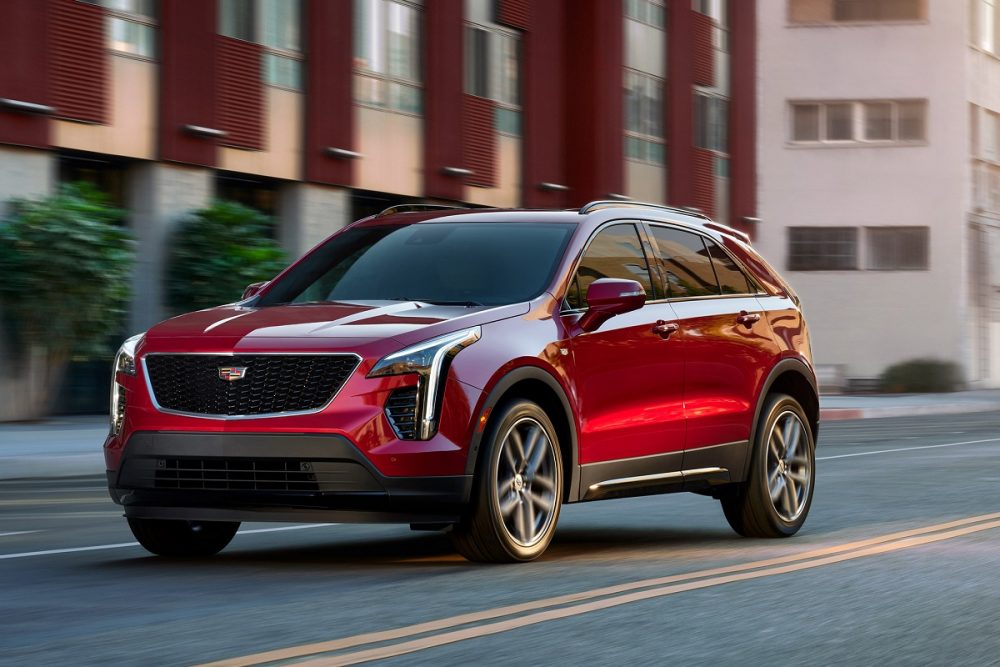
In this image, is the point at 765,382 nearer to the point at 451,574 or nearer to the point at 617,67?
the point at 451,574

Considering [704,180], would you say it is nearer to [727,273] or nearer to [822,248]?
[822,248]

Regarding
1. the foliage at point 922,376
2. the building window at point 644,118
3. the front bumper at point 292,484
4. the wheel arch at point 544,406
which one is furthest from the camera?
the foliage at point 922,376

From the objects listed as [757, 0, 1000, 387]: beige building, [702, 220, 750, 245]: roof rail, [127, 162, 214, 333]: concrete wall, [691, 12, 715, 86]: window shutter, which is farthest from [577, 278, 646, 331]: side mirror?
[757, 0, 1000, 387]: beige building

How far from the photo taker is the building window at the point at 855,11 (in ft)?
176

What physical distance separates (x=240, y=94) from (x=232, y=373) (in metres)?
18.2

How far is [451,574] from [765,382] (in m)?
2.93

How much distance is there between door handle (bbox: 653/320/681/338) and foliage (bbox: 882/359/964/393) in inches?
1589

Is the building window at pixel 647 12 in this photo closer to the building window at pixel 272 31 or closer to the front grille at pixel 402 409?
the building window at pixel 272 31

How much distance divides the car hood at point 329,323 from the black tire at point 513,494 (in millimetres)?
483

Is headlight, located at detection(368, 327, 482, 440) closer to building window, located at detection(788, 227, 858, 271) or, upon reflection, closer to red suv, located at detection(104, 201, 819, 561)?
red suv, located at detection(104, 201, 819, 561)

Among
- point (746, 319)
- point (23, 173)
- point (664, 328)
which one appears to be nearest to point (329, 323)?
point (664, 328)

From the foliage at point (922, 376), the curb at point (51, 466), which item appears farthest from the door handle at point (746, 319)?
the foliage at point (922, 376)

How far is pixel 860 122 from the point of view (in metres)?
54.6

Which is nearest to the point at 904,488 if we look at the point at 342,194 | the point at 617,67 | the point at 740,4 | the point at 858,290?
the point at 342,194
